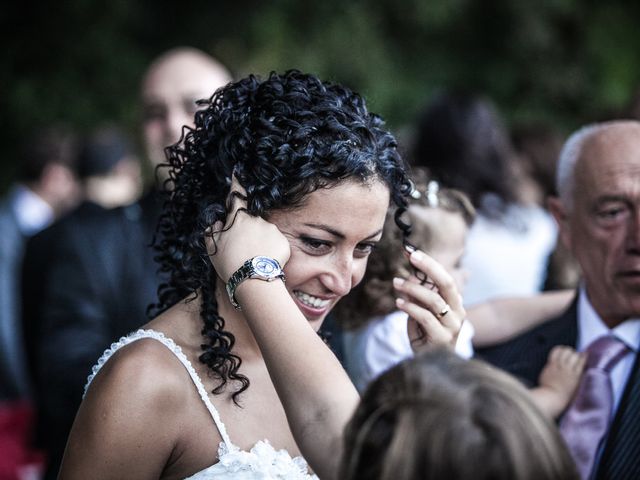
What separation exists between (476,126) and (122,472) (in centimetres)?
306

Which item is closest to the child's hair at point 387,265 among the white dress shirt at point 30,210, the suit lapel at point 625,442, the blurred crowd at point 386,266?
the blurred crowd at point 386,266

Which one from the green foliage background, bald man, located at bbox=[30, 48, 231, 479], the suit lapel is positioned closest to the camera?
the suit lapel

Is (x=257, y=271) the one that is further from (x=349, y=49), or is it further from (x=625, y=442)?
(x=349, y=49)

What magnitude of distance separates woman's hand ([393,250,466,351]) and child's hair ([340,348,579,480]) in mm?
614

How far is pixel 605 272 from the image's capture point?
115 inches

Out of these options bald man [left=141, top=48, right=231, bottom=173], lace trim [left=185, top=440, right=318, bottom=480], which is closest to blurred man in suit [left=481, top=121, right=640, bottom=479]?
lace trim [left=185, top=440, right=318, bottom=480]

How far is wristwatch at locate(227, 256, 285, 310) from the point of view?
73.9 inches

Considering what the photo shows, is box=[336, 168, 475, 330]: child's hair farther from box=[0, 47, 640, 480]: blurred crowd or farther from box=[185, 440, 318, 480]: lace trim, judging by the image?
box=[185, 440, 318, 480]: lace trim

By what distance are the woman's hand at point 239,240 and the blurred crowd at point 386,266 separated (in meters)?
0.37

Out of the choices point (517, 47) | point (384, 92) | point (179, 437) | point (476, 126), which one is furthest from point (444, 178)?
point (517, 47)

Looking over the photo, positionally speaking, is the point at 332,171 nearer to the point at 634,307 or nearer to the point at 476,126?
the point at 634,307

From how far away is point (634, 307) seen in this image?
2873mm

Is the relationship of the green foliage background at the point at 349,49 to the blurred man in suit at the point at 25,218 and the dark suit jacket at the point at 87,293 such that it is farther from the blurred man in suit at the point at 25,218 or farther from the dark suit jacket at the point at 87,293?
the dark suit jacket at the point at 87,293

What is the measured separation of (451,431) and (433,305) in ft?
2.53
